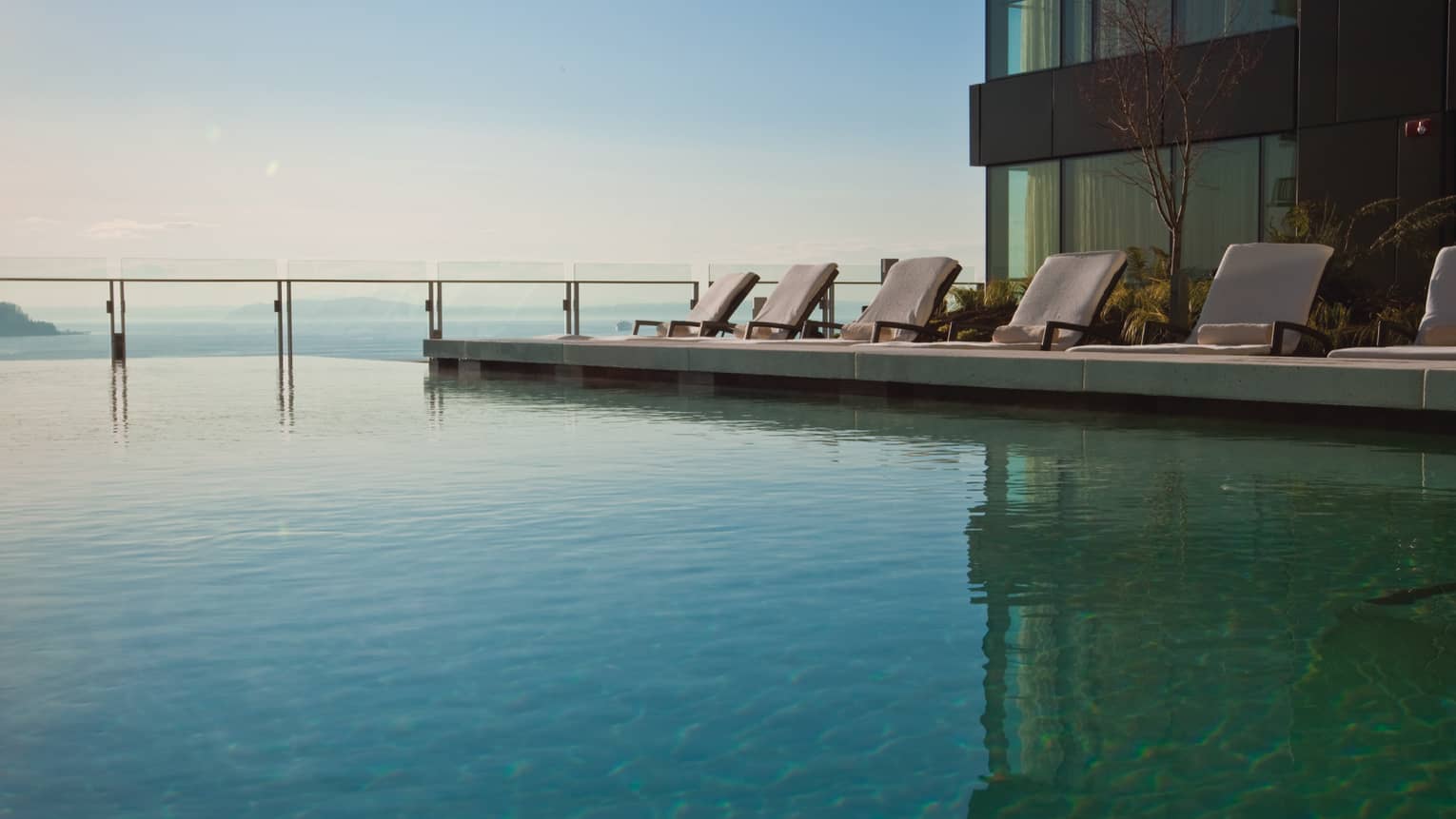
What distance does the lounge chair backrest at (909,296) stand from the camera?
1230cm

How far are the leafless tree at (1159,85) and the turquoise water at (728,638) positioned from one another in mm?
9540

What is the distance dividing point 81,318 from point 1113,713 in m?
18.3

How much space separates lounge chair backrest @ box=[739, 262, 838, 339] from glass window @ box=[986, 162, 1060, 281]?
4.33m

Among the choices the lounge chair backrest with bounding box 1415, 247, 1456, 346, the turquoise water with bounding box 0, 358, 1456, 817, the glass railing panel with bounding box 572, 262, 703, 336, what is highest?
the glass railing panel with bounding box 572, 262, 703, 336

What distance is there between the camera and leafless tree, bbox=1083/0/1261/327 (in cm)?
1495

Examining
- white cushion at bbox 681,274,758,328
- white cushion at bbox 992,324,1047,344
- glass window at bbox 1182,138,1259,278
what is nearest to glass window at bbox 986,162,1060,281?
glass window at bbox 1182,138,1259,278

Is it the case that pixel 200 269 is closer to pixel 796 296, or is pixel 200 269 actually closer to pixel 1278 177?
pixel 796 296

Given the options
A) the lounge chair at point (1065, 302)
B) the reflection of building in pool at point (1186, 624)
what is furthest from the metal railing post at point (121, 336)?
the reflection of building in pool at point (1186, 624)

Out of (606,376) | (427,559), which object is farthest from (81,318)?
(427,559)

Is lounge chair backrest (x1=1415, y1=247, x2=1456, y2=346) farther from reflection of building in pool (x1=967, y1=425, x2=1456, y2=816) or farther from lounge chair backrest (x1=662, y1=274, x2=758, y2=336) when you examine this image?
lounge chair backrest (x1=662, y1=274, x2=758, y2=336)

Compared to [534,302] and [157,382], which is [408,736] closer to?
[157,382]

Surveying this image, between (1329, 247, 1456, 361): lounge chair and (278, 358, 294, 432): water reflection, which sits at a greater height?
(1329, 247, 1456, 361): lounge chair

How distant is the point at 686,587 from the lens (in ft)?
11.8

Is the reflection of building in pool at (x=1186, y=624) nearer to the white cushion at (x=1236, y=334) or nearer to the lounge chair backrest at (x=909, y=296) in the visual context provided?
the white cushion at (x=1236, y=334)
